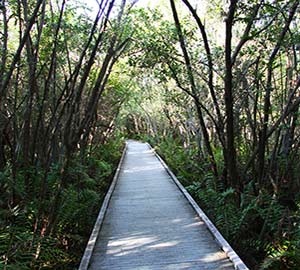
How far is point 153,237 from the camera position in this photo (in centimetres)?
536

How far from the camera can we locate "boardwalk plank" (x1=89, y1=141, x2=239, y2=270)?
175 inches

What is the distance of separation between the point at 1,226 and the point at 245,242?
11.7 ft

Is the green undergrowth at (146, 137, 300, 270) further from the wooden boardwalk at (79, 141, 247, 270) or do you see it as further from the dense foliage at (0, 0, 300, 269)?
the wooden boardwalk at (79, 141, 247, 270)

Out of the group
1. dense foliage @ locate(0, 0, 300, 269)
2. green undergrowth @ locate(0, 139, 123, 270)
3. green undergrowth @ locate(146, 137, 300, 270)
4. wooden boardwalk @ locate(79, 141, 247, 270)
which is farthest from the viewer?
dense foliage @ locate(0, 0, 300, 269)

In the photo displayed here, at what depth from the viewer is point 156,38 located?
23.5ft

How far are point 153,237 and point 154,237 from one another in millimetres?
15

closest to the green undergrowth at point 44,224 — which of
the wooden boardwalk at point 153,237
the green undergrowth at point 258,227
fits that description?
the wooden boardwalk at point 153,237

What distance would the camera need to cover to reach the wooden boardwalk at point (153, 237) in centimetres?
444

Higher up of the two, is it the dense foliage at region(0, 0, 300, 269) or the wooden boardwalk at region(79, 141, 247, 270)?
the dense foliage at region(0, 0, 300, 269)

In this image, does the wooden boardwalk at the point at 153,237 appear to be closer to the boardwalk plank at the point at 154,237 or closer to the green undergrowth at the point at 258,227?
the boardwalk plank at the point at 154,237

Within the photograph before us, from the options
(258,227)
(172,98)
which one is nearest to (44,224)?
(258,227)

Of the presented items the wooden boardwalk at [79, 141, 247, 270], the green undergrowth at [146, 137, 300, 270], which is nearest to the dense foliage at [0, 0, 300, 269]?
the green undergrowth at [146, 137, 300, 270]

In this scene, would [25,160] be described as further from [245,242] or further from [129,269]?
[245,242]

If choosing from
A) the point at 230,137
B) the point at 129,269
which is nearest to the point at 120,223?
the point at 129,269
